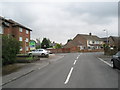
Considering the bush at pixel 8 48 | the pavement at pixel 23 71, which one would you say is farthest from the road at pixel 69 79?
the bush at pixel 8 48

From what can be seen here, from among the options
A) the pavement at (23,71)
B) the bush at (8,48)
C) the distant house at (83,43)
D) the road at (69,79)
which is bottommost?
the pavement at (23,71)

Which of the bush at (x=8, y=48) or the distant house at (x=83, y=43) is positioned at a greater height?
the distant house at (x=83, y=43)

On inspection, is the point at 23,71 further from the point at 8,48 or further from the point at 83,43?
the point at 83,43

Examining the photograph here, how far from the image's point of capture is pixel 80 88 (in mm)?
6371

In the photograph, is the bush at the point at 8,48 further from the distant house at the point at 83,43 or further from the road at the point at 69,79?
the distant house at the point at 83,43

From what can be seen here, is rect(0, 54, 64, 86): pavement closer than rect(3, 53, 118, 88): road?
No

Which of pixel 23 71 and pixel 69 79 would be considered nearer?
pixel 69 79

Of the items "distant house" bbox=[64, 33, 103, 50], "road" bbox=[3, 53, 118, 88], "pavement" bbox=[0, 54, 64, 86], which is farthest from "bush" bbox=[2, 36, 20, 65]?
"distant house" bbox=[64, 33, 103, 50]

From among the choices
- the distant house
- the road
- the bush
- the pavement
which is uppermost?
the distant house

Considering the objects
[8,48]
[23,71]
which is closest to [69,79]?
[23,71]

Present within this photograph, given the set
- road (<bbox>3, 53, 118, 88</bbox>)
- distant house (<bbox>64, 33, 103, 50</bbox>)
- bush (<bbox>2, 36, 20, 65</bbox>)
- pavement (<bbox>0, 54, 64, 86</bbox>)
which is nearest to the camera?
road (<bbox>3, 53, 118, 88</bbox>)

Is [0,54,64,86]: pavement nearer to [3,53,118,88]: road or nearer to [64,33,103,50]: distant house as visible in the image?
[3,53,118,88]: road

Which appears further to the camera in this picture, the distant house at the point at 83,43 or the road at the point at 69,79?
the distant house at the point at 83,43

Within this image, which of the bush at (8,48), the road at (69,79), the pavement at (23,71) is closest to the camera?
the road at (69,79)
